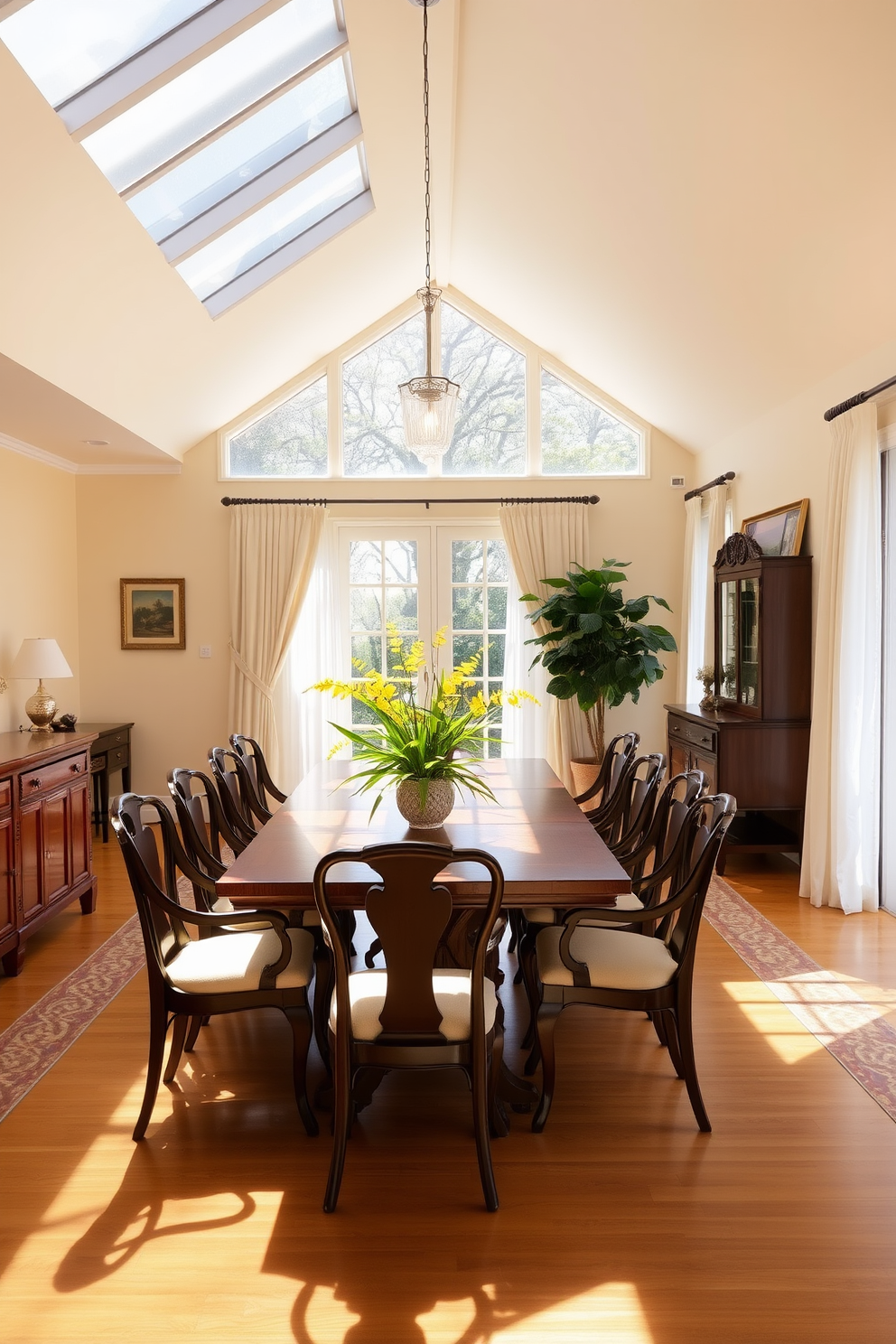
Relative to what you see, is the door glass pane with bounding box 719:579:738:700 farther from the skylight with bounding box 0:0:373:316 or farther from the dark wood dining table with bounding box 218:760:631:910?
the skylight with bounding box 0:0:373:316

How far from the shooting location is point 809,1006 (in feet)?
12.1

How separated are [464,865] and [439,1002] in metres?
0.45

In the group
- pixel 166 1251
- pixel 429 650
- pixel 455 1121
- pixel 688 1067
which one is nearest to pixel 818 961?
pixel 688 1067

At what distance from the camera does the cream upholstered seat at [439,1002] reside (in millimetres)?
2492

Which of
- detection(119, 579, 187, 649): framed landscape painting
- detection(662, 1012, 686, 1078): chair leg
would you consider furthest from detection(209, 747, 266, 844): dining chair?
detection(119, 579, 187, 649): framed landscape painting

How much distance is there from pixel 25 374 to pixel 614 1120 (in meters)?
4.05

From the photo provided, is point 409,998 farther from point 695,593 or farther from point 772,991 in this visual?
point 695,593

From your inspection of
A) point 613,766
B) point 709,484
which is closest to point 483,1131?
point 613,766

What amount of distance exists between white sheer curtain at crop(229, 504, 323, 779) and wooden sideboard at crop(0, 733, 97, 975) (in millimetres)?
2050

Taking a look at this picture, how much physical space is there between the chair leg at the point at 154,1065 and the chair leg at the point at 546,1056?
3.69ft

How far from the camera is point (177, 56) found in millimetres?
3539

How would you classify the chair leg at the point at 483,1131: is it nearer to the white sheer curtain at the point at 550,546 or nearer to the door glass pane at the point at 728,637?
the door glass pane at the point at 728,637

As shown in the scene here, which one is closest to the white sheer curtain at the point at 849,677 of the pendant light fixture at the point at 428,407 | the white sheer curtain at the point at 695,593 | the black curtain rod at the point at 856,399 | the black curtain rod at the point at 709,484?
the black curtain rod at the point at 856,399

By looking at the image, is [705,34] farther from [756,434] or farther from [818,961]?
[818,961]
